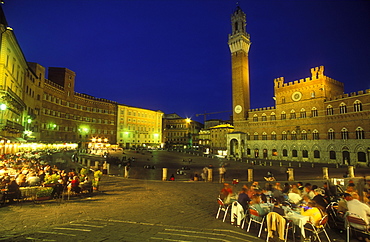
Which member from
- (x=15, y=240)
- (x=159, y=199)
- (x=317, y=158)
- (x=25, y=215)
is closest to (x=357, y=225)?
(x=159, y=199)

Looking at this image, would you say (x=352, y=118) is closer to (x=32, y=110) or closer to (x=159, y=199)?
(x=159, y=199)

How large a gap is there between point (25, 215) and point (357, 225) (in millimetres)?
10356

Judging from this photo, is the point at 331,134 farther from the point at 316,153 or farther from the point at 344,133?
the point at 316,153

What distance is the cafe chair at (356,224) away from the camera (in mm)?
5340

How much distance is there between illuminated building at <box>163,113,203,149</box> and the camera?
83562mm

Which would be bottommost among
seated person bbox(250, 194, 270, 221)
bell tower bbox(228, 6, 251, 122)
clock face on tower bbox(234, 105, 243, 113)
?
seated person bbox(250, 194, 270, 221)

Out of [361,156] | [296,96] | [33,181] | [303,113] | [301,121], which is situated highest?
[296,96]

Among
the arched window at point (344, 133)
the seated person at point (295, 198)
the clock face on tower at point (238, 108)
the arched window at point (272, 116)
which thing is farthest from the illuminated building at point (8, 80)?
the arched window at point (344, 133)

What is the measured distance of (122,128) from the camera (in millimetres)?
65875

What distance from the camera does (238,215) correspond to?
21.6 ft

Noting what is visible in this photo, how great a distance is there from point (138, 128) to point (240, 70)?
38.5 m

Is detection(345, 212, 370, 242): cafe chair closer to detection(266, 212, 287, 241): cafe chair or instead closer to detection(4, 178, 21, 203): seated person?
detection(266, 212, 287, 241): cafe chair

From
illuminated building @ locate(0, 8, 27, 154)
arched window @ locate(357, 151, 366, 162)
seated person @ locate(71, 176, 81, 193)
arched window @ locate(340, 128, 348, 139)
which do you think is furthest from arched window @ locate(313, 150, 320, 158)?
illuminated building @ locate(0, 8, 27, 154)

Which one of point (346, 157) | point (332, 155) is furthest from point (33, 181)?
point (332, 155)
